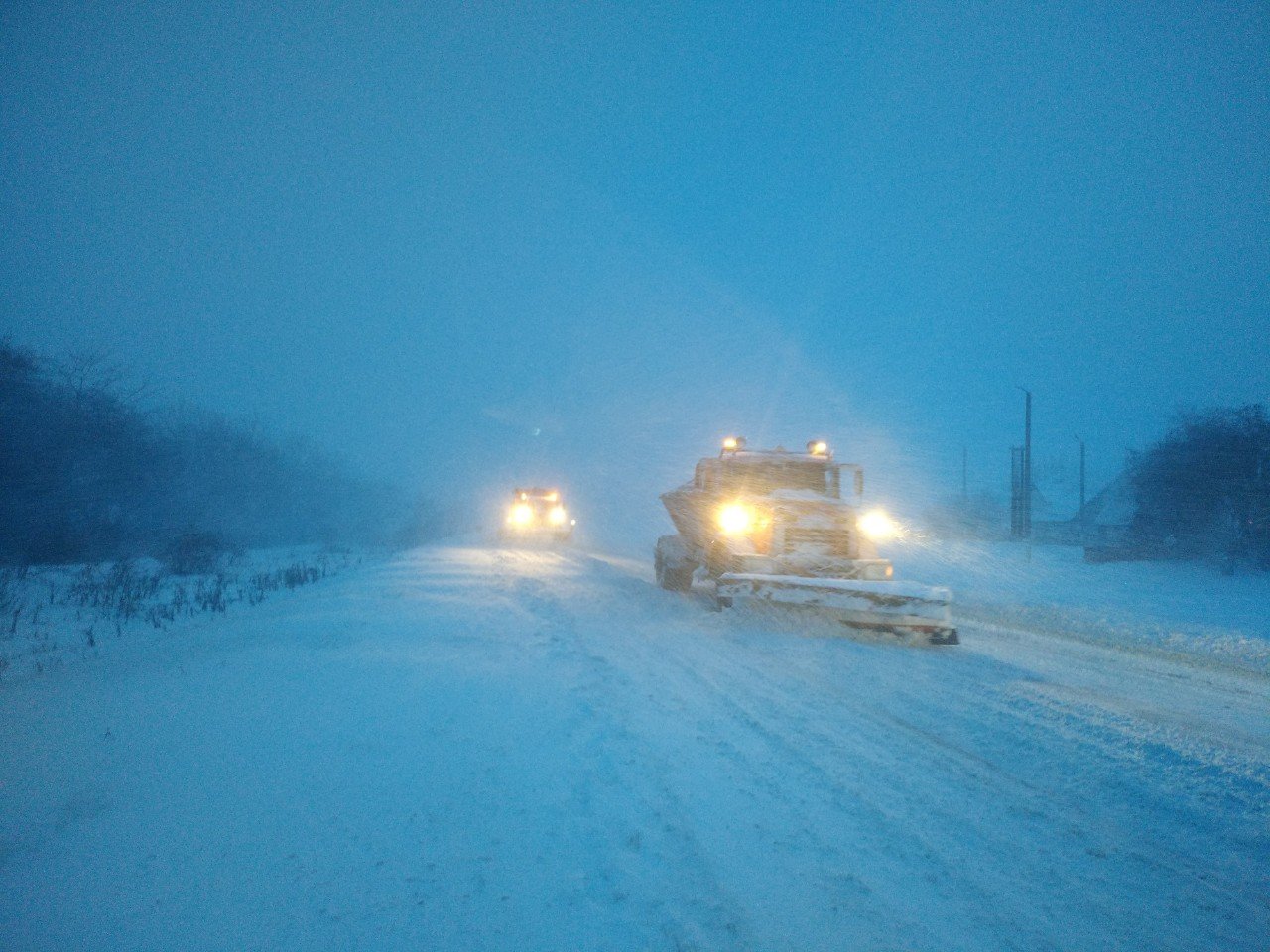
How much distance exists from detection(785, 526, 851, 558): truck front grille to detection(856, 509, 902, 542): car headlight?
430 mm

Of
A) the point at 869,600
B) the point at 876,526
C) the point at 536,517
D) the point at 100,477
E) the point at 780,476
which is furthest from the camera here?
the point at 536,517

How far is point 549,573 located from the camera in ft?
51.4

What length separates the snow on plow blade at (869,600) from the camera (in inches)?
345

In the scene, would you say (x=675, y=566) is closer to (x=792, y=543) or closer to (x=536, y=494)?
(x=792, y=543)

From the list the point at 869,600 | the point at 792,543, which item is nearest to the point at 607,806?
the point at 869,600

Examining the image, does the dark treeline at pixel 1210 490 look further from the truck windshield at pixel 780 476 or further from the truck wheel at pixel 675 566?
the truck wheel at pixel 675 566

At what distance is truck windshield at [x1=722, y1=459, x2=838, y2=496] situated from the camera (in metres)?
12.8

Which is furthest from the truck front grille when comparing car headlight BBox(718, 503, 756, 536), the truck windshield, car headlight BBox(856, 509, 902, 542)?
the truck windshield

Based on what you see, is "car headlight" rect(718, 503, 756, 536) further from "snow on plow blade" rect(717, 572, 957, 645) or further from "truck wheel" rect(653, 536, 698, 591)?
"truck wheel" rect(653, 536, 698, 591)

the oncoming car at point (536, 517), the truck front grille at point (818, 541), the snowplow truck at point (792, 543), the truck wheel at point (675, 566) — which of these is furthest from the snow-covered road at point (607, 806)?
the oncoming car at point (536, 517)

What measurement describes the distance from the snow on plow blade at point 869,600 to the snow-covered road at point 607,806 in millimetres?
1903

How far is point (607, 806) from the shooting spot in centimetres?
358

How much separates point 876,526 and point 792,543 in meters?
1.69

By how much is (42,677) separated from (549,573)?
10195 millimetres
